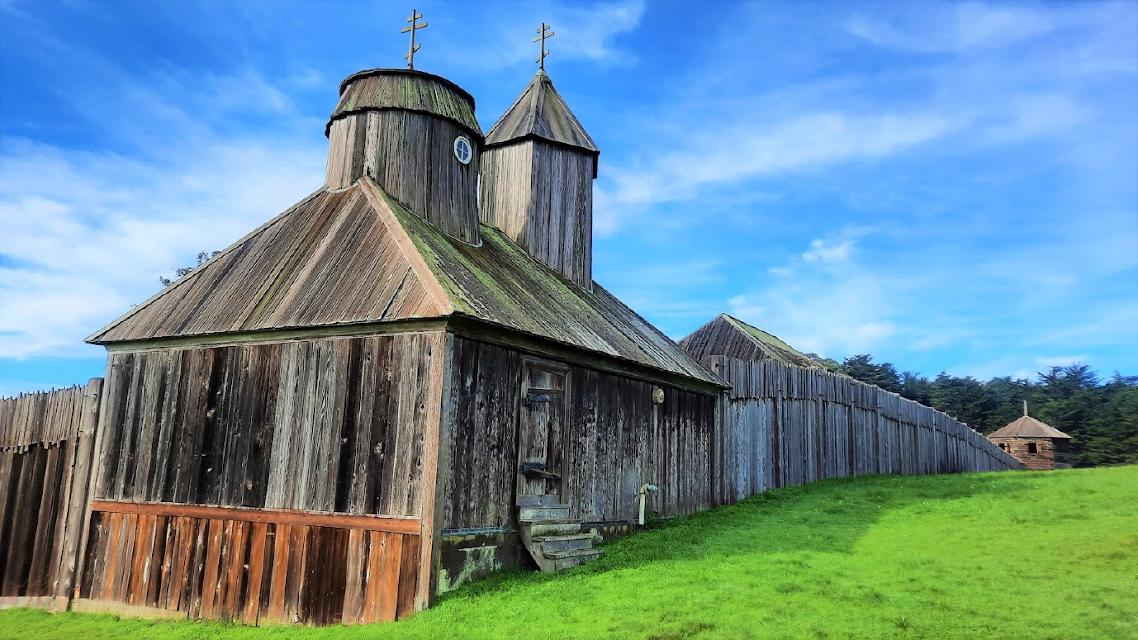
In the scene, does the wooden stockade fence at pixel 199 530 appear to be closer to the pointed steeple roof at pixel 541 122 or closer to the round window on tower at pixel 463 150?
the round window on tower at pixel 463 150

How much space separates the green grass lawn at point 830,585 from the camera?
955 cm

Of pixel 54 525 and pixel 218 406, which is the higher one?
pixel 218 406

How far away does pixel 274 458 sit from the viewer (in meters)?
13.1

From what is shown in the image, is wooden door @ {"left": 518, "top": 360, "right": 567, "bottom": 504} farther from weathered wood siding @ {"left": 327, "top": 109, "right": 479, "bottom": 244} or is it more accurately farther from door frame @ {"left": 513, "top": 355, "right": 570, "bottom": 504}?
weathered wood siding @ {"left": 327, "top": 109, "right": 479, "bottom": 244}

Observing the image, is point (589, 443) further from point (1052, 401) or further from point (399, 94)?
point (1052, 401)

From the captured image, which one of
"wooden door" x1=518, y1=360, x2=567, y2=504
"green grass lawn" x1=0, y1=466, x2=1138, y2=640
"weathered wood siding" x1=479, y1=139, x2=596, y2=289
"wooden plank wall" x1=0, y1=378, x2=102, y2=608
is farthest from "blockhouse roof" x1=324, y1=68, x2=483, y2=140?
"green grass lawn" x1=0, y1=466, x2=1138, y2=640

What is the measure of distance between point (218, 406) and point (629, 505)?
8165 mm

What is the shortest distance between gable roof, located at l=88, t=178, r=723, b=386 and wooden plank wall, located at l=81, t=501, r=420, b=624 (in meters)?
3.13

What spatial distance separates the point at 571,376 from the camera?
49.8 ft

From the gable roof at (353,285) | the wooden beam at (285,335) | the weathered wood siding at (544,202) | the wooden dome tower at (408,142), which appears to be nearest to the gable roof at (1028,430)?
the weathered wood siding at (544,202)

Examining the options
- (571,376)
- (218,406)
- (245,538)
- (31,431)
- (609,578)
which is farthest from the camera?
(31,431)

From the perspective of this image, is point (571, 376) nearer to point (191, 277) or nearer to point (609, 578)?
point (609, 578)

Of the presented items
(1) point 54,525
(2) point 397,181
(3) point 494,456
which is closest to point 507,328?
(3) point 494,456

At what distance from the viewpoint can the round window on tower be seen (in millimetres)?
17578
